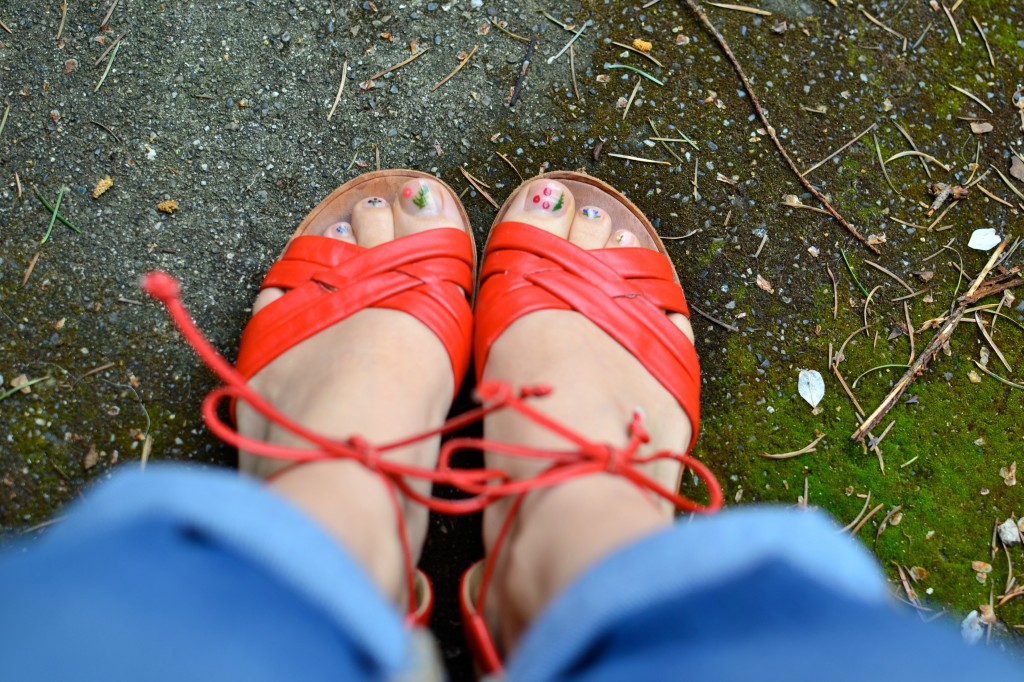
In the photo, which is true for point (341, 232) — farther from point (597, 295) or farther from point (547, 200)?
point (597, 295)

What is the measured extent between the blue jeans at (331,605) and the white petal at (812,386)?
83cm

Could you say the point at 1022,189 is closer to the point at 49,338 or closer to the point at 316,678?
the point at 316,678

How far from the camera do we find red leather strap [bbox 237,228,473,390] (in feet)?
4.53

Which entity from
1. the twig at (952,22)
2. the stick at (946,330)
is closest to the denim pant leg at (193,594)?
the stick at (946,330)

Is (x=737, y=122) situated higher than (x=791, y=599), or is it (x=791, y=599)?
(x=737, y=122)

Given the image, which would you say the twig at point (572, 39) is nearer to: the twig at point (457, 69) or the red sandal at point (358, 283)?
the twig at point (457, 69)

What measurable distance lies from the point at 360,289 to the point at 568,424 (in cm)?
50

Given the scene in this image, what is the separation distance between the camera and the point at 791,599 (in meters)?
0.71

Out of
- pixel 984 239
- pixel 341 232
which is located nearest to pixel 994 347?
pixel 984 239

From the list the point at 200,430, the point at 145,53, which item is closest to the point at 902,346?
the point at 200,430

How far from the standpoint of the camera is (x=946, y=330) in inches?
61.2

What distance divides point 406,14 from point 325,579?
1.30m

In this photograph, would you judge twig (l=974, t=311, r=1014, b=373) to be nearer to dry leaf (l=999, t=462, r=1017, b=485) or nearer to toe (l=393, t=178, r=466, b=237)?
dry leaf (l=999, t=462, r=1017, b=485)

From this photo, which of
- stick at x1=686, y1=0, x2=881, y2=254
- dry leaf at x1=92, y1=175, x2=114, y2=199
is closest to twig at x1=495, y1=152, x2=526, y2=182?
stick at x1=686, y1=0, x2=881, y2=254
